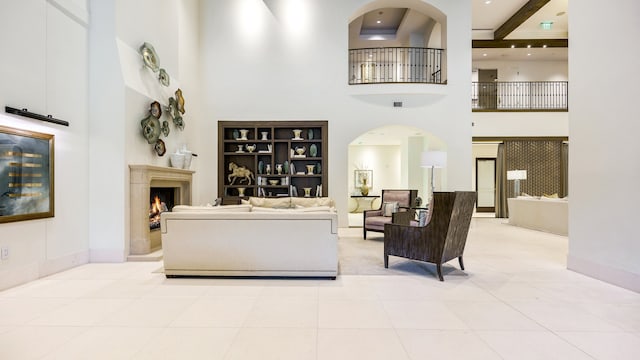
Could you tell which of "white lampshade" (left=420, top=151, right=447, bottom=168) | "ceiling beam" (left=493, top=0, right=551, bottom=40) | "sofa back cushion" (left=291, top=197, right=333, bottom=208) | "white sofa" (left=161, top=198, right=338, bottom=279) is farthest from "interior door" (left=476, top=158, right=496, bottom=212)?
"white sofa" (left=161, top=198, right=338, bottom=279)

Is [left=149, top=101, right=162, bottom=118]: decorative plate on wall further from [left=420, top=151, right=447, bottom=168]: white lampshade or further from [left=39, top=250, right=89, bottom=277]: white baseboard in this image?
[left=420, top=151, right=447, bottom=168]: white lampshade

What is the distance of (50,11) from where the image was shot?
3.82 m

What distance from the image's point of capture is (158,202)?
18.0 ft

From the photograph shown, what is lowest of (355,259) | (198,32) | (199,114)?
(355,259)

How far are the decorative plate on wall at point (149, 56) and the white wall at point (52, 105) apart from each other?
0.75 m

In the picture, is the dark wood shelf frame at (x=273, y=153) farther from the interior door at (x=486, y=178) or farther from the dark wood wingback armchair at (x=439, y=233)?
the interior door at (x=486, y=178)

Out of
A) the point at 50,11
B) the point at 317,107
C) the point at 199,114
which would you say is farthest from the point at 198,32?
the point at 50,11

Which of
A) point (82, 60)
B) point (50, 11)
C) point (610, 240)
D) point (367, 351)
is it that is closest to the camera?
point (367, 351)

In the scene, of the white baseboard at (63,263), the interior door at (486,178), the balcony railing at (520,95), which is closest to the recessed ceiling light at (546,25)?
the balcony railing at (520,95)

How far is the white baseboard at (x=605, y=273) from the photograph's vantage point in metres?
3.24

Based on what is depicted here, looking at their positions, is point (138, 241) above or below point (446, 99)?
below

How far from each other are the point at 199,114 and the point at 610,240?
748cm

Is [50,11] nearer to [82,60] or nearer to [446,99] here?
[82,60]

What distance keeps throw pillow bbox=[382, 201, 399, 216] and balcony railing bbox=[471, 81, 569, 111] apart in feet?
22.9
